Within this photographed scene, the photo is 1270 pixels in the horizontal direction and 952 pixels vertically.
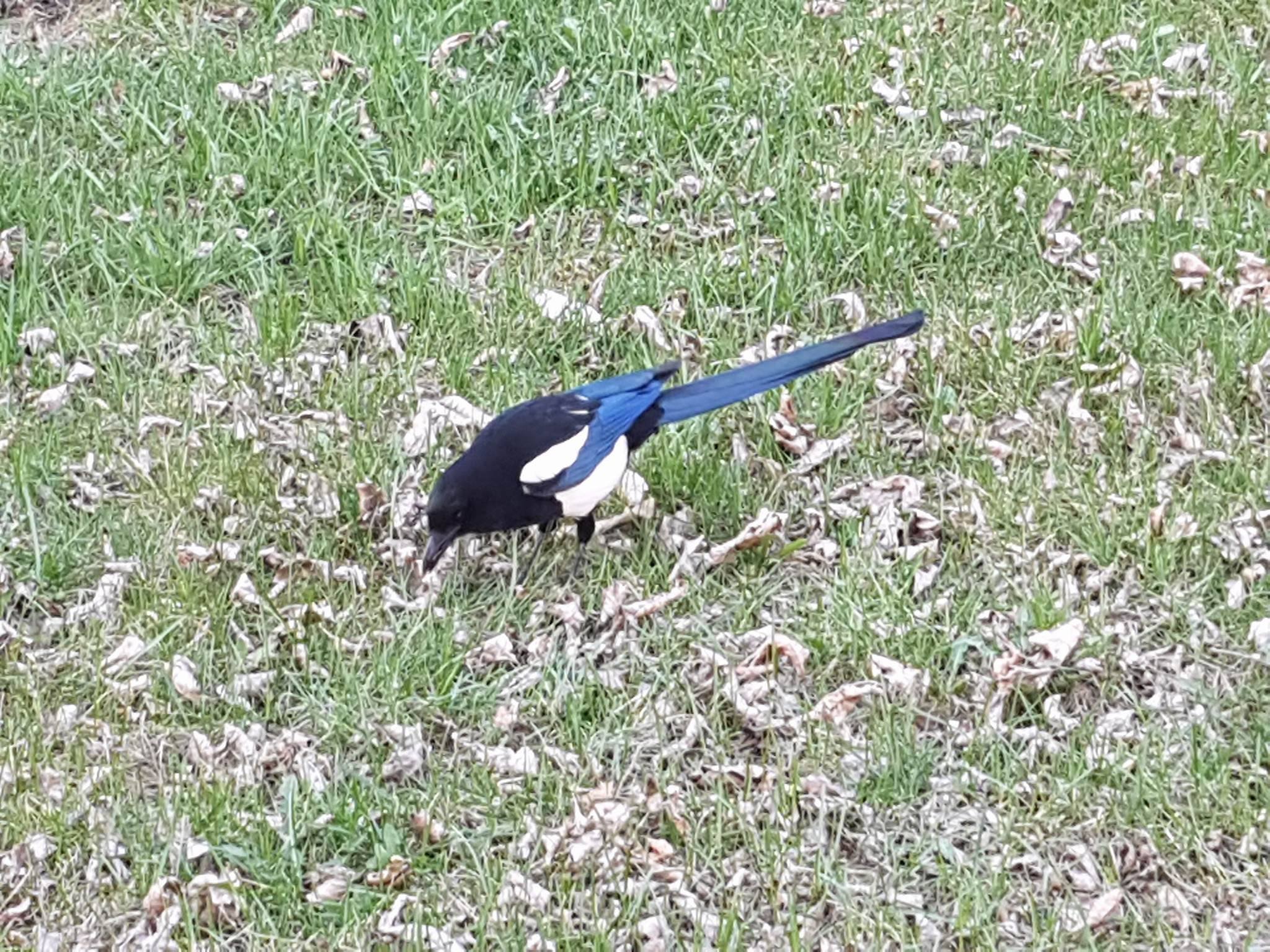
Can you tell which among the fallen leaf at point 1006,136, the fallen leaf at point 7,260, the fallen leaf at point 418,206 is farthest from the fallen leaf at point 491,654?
the fallen leaf at point 1006,136

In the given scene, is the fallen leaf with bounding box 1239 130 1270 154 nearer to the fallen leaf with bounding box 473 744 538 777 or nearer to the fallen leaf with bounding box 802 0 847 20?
the fallen leaf with bounding box 802 0 847 20

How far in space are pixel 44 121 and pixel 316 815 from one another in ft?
10.1

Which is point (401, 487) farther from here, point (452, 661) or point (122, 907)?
point (122, 907)

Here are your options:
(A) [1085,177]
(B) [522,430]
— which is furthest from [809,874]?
(A) [1085,177]

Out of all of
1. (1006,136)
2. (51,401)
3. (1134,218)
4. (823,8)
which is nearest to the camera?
(51,401)

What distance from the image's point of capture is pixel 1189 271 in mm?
4457

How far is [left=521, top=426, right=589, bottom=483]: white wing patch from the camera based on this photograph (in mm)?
3613

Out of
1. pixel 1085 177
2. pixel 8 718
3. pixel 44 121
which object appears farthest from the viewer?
pixel 44 121

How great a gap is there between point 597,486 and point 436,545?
1.31ft

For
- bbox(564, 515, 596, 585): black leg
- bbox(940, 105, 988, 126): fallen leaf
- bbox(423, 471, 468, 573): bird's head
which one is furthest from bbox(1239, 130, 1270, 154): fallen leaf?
bbox(423, 471, 468, 573): bird's head

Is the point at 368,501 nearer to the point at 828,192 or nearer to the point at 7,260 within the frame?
the point at 7,260

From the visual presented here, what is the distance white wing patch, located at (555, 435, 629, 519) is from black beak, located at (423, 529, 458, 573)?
266 mm

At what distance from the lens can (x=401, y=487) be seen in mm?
3994

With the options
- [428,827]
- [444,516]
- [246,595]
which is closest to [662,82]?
[444,516]
